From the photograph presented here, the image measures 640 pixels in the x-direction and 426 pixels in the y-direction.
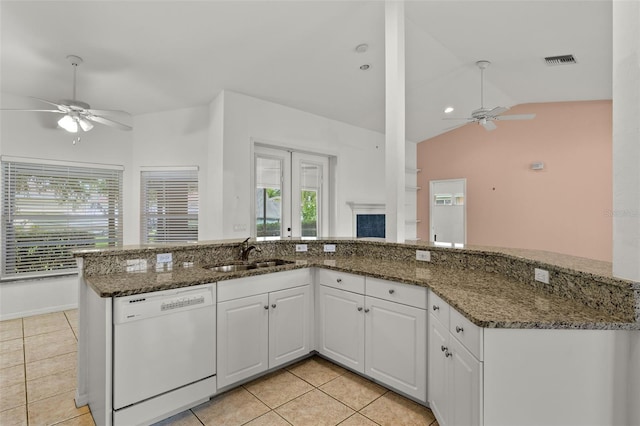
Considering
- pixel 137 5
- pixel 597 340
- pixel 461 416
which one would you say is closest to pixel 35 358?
pixel 137 5

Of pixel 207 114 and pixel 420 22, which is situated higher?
pixel 420 22

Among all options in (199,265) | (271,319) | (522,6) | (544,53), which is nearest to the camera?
(271,319)

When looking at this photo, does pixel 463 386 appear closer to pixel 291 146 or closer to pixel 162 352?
pixel 162 352

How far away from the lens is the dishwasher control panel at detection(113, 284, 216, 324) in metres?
1.77

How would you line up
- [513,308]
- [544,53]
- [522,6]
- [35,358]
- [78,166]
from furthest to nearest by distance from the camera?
[78,166]
[544,53]
[522,6]
[35,358]
[513,308]

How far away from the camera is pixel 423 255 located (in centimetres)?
268

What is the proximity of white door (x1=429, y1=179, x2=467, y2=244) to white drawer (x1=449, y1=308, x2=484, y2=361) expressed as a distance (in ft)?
19.8

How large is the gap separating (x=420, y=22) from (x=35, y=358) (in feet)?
17.2

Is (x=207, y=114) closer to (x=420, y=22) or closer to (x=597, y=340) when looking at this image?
(x=420, y=22)

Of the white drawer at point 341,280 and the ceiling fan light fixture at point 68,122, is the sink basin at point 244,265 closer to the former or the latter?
the white drawer at point 341,280

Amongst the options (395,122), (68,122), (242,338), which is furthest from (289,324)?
(68,122)

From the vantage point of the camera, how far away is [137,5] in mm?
2637

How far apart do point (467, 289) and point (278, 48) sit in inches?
125

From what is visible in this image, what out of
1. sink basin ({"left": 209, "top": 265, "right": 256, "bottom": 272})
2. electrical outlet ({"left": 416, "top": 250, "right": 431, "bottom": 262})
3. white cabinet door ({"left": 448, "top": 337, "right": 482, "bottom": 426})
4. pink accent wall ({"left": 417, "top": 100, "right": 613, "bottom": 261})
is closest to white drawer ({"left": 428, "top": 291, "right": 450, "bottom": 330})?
white cabinet door ({"left": 448, "top": 337, "right": 482, "bottom": 426})
